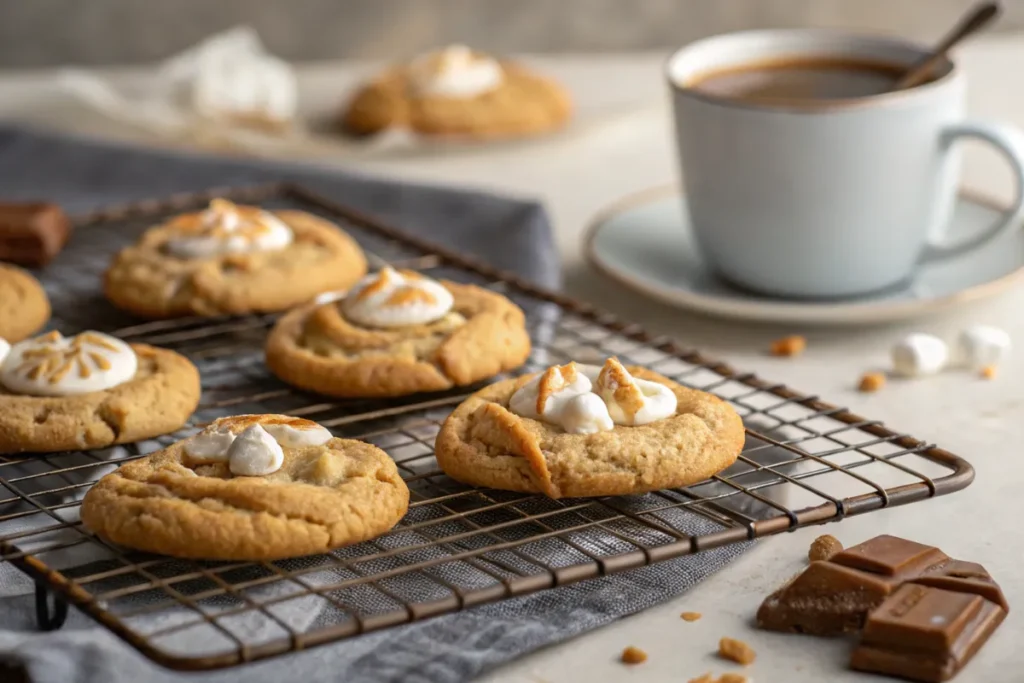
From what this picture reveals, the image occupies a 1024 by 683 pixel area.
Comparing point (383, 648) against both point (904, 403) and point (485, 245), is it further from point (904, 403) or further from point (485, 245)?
point (485, 245)

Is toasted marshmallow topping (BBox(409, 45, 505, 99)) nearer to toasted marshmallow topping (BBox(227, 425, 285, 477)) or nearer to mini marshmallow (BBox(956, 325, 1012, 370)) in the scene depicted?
mini marshmallow (BBox(956, 325, 1012, 370))

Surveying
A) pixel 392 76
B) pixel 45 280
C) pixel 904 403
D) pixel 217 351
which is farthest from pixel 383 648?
pixel 392 76

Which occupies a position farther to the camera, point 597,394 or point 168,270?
point 168,270

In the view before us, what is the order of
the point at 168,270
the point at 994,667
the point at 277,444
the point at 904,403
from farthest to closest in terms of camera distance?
the point at 168,270, the point at 904,403, the point at 277,444, the point at 994,667

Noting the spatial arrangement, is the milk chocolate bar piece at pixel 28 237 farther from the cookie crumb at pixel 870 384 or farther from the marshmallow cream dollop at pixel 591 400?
the cookie crumb at pixel 870 384

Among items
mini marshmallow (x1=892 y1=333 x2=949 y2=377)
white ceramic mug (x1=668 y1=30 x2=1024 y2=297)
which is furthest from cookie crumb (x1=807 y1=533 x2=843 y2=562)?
white ceramic mug (x1=668 y1=30 x2=1024 y2=297)

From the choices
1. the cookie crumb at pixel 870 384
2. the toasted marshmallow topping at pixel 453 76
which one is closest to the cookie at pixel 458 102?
the toasted marshmallow topping at pixel 453 76

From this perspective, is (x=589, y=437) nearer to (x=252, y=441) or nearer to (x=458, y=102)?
(x=252, y=441)
